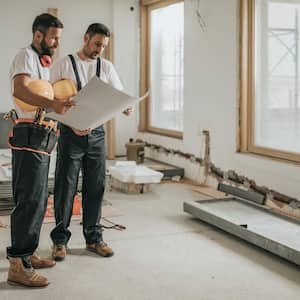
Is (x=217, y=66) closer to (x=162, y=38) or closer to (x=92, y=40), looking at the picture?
(x=162, y=38)

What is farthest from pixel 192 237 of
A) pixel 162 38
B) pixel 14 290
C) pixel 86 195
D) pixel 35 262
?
pixel 162 38

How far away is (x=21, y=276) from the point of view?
115 inches

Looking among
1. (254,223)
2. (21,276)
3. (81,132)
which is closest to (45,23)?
(81,132)

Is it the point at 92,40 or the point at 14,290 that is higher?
the point at 92,40

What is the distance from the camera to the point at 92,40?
328 cm

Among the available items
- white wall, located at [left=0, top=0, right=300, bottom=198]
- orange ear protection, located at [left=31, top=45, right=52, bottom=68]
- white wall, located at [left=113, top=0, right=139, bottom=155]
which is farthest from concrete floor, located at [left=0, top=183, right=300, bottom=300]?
white wall, located at [left=113, top=0, right=139, bottom=155]

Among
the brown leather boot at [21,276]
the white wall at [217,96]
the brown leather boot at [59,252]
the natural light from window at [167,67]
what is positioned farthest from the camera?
the natural light from window at [167,67]

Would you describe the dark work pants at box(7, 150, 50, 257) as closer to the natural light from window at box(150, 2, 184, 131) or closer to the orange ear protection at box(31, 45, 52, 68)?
the orange ear protection at box(31, 45, 52, 68)

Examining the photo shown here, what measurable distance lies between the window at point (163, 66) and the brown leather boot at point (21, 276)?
399cm

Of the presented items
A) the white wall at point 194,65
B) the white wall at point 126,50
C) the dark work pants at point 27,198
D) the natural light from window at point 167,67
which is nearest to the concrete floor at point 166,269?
the dark work pants at point 27,198

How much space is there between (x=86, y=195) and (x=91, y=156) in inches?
10.6

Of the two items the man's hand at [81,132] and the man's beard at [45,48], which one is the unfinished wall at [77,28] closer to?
the man's hand at [81,132]

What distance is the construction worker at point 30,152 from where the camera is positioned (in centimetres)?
278

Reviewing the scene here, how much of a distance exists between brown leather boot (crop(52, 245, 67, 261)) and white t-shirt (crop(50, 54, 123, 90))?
1044 mm
